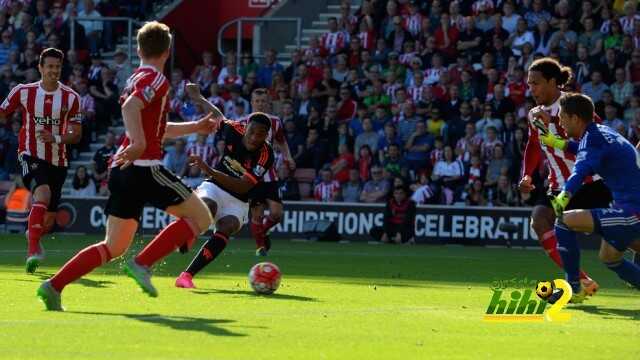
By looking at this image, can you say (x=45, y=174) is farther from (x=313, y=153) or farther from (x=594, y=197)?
(x=313, y=153)

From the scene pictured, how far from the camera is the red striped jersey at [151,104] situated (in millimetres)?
9539

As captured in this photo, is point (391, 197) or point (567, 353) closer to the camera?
point (567, 353)

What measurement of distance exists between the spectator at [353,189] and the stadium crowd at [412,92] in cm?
2

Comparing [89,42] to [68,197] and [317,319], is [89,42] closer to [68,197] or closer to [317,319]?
[68,197]

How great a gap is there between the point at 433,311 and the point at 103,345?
3288mm

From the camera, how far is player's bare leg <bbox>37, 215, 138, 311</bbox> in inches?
376

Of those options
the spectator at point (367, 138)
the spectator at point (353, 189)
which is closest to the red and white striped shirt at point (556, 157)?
the spectator at point (353, 189)

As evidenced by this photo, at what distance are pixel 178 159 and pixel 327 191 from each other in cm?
333

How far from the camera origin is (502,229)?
22312mm

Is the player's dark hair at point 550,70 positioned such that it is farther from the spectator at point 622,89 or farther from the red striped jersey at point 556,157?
the spectator at point 622,89

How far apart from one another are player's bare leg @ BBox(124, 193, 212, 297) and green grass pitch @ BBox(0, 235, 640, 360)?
1.00ft

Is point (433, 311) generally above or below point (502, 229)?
above

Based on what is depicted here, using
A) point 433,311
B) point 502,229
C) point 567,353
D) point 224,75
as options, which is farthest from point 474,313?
point 224,75

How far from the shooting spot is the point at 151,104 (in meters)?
9.71
